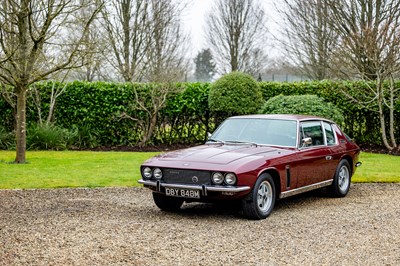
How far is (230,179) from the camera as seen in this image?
7.20 meters

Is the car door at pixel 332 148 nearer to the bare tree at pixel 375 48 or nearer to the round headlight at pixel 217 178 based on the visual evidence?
the round headlight at pixel 217 178

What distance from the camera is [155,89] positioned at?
58.0ft

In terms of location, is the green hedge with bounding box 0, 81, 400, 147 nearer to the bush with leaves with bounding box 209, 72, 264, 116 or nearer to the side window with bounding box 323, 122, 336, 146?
the bush with leaves with bounding box 209, 72, 264, 116

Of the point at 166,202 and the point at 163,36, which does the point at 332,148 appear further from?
the point at 163,36

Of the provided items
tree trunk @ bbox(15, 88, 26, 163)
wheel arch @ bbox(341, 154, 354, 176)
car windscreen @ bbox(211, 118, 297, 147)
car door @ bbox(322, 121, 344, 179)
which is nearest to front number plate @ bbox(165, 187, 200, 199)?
car windscreen @ bbox(211, 118, 297, 147)

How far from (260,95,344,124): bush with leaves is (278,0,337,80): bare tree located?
627 centimetres

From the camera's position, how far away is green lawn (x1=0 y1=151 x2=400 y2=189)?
1072 cm

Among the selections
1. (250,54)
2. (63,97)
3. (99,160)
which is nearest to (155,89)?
(63,97)

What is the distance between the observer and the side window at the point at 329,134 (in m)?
9.46

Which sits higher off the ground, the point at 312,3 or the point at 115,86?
the point at 312,3

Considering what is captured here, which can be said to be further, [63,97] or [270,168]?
[63,97]

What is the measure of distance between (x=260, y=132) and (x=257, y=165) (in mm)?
1500

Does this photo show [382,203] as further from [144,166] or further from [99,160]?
[99,160]

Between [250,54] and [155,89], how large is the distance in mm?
18243
